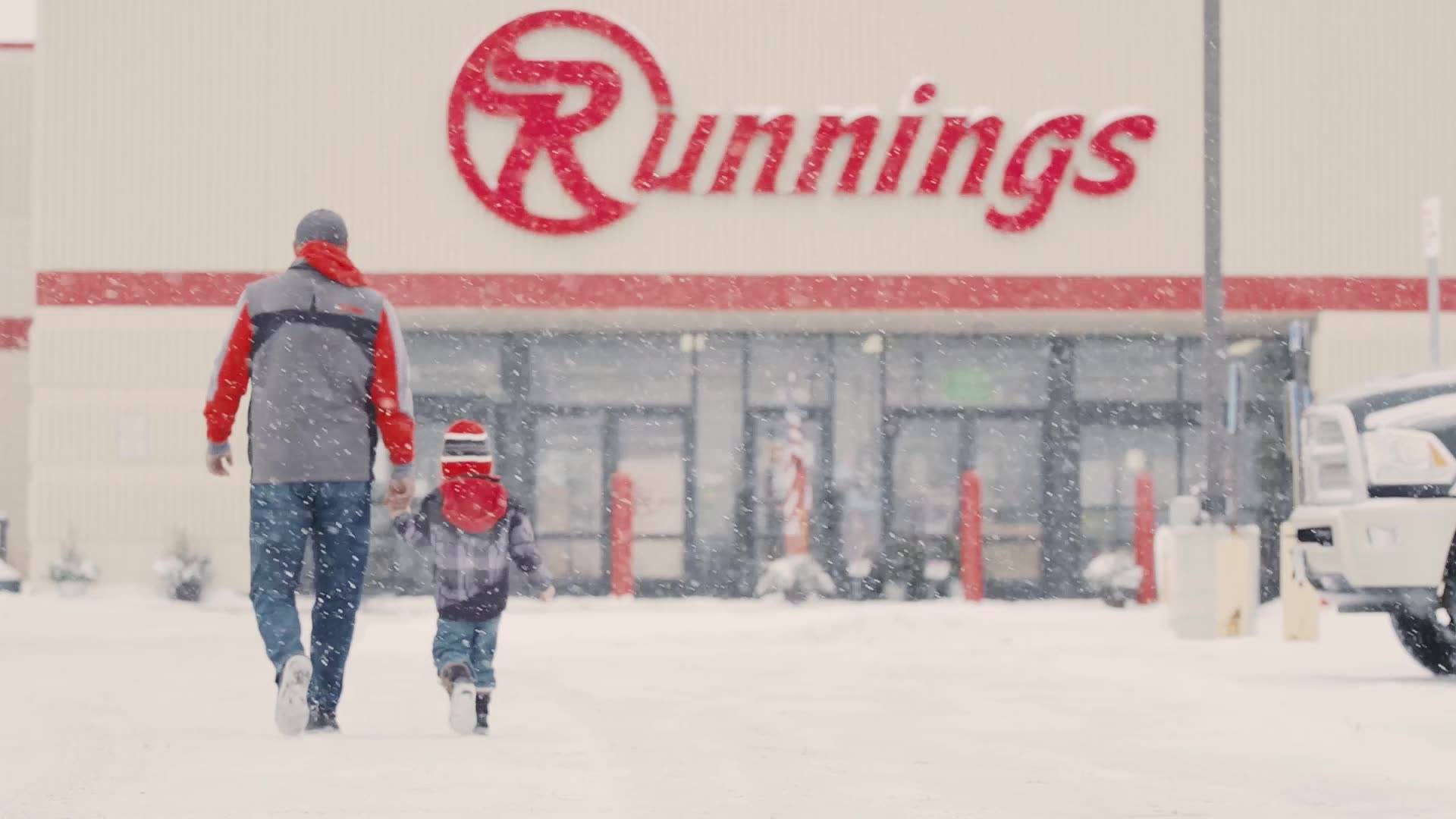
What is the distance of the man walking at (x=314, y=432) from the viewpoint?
944 centimetres

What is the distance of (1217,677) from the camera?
46.4ft

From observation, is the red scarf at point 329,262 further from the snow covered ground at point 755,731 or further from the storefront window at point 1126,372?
the storefront window at point 1126,372

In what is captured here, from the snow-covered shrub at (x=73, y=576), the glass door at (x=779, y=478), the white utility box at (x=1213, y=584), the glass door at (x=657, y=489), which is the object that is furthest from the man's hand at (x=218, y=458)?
the glass door at (x=779, y=478)

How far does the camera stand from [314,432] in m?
9.44

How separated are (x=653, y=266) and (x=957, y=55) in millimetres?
4510

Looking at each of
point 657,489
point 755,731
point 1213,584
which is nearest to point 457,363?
point 657,489

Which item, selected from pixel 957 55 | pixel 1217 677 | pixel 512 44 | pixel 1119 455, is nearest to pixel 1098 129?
pixel 957 55

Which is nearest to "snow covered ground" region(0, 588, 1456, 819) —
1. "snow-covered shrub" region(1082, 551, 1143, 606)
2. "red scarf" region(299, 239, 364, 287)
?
"red scarf" region(299, 239, 364, 287)

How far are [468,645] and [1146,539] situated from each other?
17.5 meters

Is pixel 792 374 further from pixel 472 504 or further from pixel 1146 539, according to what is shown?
pixel 472 504

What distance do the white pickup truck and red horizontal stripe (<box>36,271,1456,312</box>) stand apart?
46.3 feet

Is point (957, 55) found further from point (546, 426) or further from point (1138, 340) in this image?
point (546, 426)

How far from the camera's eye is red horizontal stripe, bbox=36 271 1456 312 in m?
27.0

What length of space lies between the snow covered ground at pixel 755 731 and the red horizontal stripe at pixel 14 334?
1235 cm
